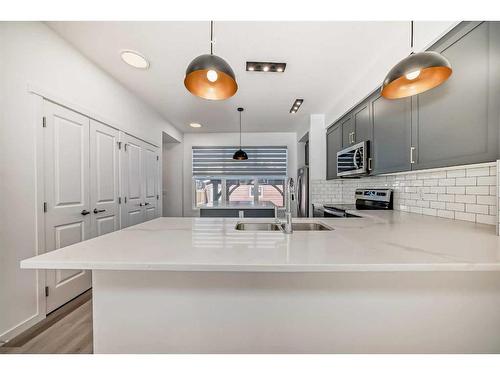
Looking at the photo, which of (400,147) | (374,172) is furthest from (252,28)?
(374,172)

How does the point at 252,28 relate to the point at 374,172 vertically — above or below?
above

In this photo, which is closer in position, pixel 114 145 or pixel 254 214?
pixel 114 145

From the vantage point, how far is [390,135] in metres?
2.05

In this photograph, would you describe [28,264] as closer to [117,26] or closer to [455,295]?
[455,295]

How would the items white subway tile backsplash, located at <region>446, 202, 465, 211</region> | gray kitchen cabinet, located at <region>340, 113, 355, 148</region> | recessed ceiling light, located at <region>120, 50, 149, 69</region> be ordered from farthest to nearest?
gray kitchen cabinet, located at <region>340, 113, 355, 148</region> < recessed ceiling light, located at <region>120, 50, 149, 69</region> < white subway tile backsplash, located at <region>446, 202, 465, 211</region>

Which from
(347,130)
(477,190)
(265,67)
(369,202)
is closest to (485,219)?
(477,190)

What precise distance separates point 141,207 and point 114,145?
104cm

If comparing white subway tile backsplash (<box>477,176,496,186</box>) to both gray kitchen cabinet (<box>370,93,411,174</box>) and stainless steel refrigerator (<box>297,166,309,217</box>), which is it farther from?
stainless steel refrigerator (<box>297,166,309,217</box>)

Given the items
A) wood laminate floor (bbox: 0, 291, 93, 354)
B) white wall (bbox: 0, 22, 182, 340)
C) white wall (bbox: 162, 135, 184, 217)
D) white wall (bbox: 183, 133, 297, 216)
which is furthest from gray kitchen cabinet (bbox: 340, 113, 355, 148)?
white wall (bbox: 162, 135, 184, 217)

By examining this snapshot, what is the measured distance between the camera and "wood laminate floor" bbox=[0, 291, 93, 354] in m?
1.47

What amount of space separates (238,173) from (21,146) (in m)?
3.97

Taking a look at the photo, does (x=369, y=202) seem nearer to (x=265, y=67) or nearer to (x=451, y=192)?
(x=451, y=192)

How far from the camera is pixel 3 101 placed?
58.1 inches

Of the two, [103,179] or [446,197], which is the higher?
[103,179]
